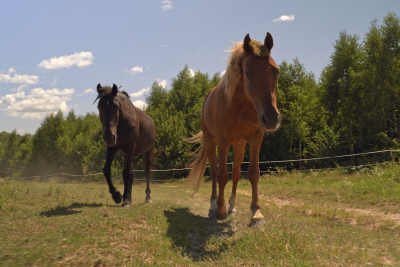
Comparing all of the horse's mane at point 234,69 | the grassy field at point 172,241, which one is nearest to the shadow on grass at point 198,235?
the grassy field at point 172,241

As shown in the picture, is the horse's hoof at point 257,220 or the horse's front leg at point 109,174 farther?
the horse's front leg at point 109,174

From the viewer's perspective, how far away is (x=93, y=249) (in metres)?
2.84

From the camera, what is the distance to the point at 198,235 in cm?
411

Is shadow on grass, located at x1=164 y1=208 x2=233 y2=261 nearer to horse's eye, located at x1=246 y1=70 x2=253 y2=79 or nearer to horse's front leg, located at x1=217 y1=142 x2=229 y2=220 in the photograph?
horse's front leg, located at x1=217 y1=142 x2=229 y2=220

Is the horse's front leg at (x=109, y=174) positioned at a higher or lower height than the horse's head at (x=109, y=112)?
lower

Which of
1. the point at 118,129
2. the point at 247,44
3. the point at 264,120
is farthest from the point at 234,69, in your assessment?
the point at 118,129

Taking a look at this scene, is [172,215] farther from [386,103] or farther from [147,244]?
[386,103]

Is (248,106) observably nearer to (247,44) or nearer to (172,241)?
(247,44)

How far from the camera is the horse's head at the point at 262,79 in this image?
334 centimetres

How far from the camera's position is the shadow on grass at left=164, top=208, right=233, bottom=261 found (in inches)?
136

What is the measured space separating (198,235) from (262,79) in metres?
2.49

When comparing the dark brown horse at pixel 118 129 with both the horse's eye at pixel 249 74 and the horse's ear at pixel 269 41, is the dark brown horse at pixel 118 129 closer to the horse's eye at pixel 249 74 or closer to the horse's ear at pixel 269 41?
the horse's eye at pixel 249 74

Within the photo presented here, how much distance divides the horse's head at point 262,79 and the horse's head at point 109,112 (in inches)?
125

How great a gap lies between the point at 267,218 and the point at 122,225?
102 inches
